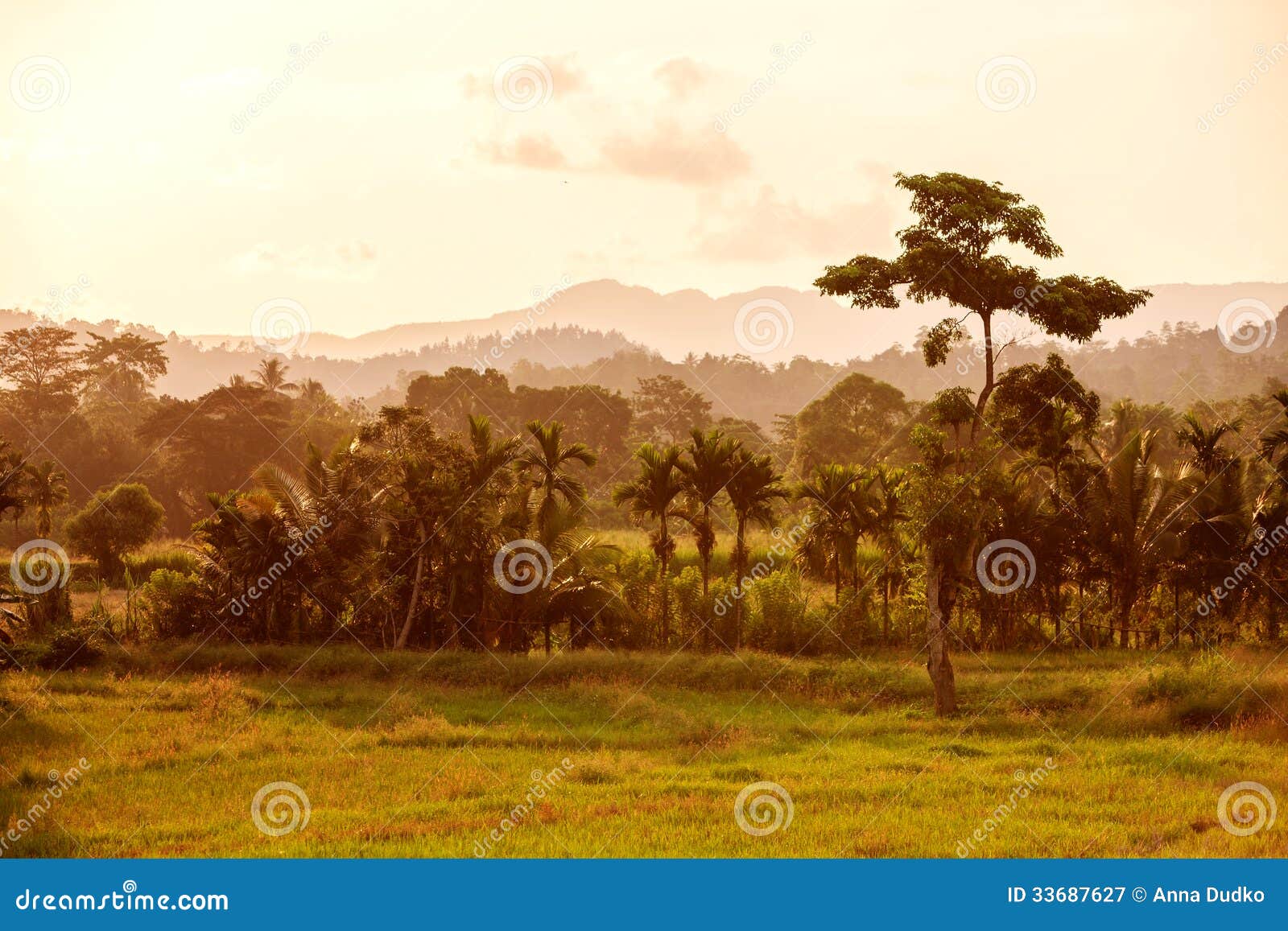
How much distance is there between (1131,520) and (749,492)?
871 cm

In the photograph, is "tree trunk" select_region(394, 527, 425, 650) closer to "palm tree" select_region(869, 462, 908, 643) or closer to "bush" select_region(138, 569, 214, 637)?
"bush" select_region(138, 569, 214, 637)

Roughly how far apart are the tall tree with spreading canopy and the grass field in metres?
2.81

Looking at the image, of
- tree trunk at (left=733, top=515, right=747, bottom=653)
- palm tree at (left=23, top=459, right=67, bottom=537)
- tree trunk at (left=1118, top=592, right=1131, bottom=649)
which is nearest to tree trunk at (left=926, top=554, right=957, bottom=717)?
tree trunk at (left=733, top=515, right=747, bottom=653)

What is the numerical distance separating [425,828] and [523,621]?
11713 mm

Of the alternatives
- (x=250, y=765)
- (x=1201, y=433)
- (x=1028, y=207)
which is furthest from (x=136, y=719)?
(x=1201, y=433)

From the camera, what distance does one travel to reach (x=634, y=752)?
15750 millimetres

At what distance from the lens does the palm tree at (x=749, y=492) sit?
930 inches

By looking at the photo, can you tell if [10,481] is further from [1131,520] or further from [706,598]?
[1131,520]

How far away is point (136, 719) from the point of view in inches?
688

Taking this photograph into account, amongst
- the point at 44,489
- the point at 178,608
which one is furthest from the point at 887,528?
the point at 44,489

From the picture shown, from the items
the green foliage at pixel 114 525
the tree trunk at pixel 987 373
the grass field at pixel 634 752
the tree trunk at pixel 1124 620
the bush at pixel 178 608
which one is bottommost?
the grass field at pixel 634 752

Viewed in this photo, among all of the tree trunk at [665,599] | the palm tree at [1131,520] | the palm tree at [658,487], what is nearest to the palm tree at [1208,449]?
the palm tree at [1131,520]

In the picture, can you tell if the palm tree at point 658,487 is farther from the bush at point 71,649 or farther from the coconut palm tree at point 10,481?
the coconut palm tree at point 10,481

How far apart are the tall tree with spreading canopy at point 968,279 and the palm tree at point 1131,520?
588cm
